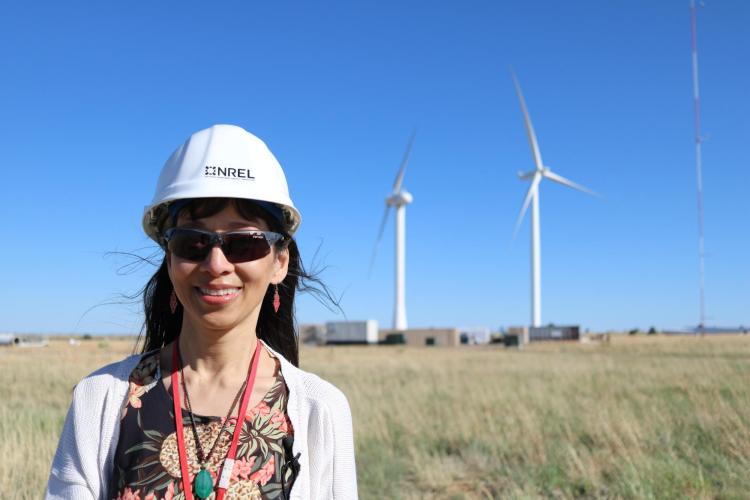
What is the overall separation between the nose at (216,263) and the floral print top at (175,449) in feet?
1.31

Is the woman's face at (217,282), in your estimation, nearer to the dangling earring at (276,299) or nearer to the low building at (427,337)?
the dangling earring at (276,299)

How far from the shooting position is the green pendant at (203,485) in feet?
6.24

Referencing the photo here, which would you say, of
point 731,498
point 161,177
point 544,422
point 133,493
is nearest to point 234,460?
point 133,493

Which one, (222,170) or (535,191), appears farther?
(535,191)

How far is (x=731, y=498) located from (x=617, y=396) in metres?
8.22

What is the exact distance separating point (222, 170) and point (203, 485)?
0.94 meters

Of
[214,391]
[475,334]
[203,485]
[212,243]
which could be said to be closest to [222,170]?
[212,243]

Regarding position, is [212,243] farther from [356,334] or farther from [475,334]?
[475,334]

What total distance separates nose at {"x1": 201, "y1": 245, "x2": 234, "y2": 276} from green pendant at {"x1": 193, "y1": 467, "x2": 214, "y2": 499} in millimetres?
607

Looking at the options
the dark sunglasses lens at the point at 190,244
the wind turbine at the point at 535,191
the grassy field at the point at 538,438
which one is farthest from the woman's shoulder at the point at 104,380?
the wind turbine at the point at 535,191

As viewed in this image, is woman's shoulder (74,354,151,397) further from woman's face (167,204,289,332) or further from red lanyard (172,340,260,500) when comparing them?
woman's face (167,204,289,332)

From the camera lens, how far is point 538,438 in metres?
9.67

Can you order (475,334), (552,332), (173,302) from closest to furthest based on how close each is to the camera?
(173,302)
(552,332)
(475,334)

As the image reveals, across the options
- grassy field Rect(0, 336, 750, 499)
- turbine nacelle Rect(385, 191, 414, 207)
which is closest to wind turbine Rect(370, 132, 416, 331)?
turbine nacelle Rect(385, 191, 414, 207)
